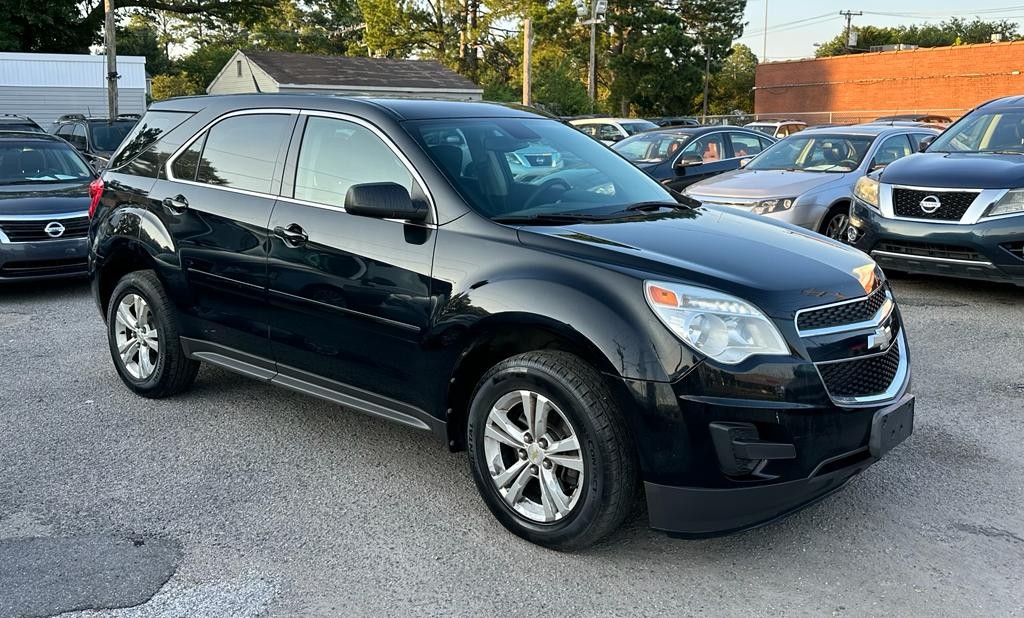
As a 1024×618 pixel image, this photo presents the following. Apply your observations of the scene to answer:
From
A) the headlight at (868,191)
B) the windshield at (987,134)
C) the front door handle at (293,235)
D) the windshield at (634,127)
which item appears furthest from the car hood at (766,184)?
the windshield at (634,127)

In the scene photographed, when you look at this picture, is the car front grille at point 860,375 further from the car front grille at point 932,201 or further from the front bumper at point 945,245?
the car front grille at point 932,201

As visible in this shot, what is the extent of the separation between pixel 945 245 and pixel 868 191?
42.4 inches

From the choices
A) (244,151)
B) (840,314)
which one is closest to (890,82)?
(244,151)

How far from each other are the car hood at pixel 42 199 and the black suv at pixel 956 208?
297 inches

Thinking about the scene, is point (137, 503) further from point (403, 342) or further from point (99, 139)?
point (99, 139)

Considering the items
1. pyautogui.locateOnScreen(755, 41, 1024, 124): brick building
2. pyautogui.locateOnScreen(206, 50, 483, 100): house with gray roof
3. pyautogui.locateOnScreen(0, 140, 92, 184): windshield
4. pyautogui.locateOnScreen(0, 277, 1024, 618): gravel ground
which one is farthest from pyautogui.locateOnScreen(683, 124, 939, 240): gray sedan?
pyautogui.locateOnScreen(755, 41, 1024, 124): brick building

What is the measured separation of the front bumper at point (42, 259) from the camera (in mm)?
8500

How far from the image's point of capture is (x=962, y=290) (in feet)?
28.4

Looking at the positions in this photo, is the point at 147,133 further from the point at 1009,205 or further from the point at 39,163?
the point at 1009,205

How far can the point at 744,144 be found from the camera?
14.5 metres

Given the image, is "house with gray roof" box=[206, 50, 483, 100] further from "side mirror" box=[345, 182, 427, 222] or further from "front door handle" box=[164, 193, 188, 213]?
"side mirror" box=[345, 182, 427, 222]

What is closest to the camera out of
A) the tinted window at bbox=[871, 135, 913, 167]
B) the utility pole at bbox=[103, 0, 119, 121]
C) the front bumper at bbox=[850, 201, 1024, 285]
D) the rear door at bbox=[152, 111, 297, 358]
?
the rear door at bbox=[152, 111, 297, 358]

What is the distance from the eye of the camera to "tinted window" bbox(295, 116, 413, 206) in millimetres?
4289

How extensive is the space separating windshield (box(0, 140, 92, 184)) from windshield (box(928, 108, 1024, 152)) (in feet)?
30.2
